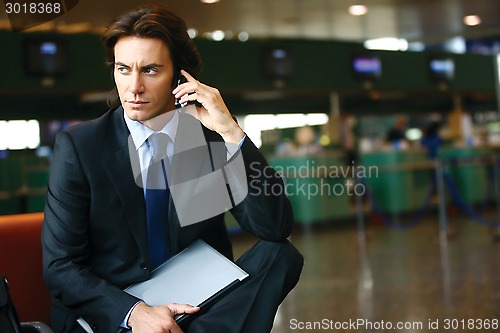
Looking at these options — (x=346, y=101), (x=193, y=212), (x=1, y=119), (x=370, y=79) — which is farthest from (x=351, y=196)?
(x=193, y=212)

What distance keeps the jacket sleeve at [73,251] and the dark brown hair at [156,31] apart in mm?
286

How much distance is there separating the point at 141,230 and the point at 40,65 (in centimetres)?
629

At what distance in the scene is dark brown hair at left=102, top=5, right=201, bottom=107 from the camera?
175 cm

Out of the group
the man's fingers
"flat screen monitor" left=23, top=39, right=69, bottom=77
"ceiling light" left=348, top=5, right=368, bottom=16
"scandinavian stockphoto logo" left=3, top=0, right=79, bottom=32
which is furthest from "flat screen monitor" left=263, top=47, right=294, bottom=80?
the man's fingers

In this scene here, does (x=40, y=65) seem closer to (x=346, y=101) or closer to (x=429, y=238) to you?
(x=429, y=238)

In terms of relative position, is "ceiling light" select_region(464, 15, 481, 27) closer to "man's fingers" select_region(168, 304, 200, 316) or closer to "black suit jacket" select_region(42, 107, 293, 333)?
"black suit jacket" select_region(42, 107, 293, 333)

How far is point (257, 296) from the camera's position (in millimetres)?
1729

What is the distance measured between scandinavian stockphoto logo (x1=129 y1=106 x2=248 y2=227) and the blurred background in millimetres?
1830

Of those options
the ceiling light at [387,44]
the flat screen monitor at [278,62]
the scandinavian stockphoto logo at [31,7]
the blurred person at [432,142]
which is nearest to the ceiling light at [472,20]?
the ceiling light at [387,44]

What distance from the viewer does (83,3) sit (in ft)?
22.3

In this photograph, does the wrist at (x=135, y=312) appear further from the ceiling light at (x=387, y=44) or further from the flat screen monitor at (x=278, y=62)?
the ceiling light at (x=387, y=44)

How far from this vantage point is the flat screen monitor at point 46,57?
745 centimetres

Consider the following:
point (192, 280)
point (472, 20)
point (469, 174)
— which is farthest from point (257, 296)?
point (469, 174)

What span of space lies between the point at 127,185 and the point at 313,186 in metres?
7.95
